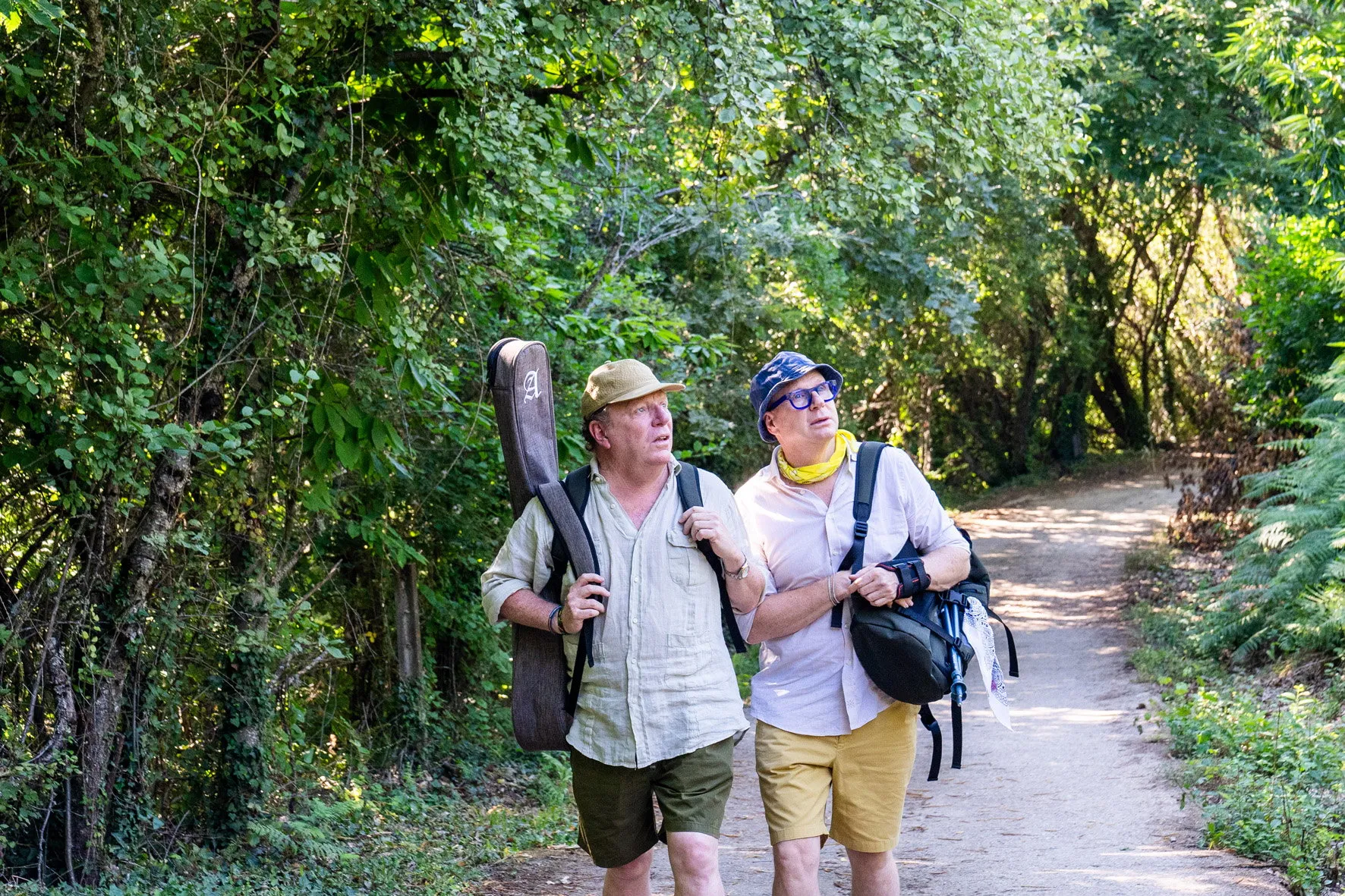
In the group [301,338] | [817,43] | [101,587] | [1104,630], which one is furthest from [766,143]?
[1104,630]

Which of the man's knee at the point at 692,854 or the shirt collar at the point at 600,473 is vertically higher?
the shirt collar at the point at 600,473

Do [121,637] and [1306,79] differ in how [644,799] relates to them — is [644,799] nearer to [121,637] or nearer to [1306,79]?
[121,637]

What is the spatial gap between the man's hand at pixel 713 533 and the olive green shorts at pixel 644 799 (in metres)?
0.57

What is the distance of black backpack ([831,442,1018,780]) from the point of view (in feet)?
12.9

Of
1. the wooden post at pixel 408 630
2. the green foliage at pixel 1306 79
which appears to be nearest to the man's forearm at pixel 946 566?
the wooden post at pixel 408 630

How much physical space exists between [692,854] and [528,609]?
0.89 meters

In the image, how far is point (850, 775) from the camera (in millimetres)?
4121

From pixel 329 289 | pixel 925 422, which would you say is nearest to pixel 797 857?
pixel 329 289

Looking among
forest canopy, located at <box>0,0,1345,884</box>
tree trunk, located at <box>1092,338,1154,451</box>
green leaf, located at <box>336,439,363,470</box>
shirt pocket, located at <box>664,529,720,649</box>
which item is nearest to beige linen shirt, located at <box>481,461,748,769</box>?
shirt pocket, located at <box>664,529,720,649</box>

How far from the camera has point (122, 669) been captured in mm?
5664

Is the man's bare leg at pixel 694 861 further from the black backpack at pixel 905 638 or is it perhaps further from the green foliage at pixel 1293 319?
the green foliage at pixel 1293 319

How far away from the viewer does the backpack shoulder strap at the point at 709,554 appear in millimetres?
3895

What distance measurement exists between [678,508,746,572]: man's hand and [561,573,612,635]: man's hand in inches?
12.5

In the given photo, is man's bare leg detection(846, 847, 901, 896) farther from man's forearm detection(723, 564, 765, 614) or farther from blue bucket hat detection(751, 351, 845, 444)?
blue bucket hat detection(751, 351, 845, 444)
